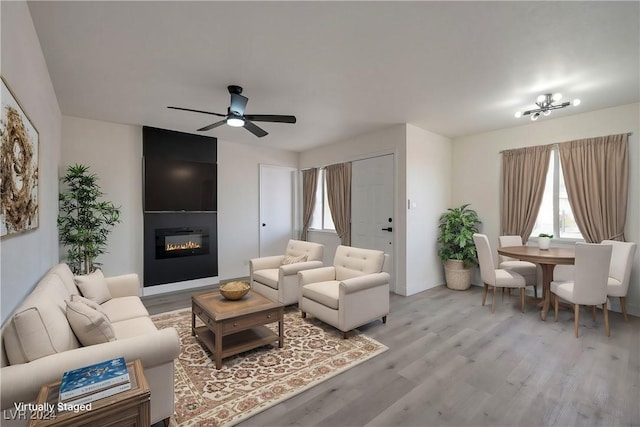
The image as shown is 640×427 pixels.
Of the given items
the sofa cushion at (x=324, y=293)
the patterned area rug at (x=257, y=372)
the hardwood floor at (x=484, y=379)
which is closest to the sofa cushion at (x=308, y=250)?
the sofa cushion at (x=324, y=293)

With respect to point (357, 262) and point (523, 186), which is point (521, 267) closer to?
point (523, 186)

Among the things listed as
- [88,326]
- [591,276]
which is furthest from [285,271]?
[591,276]

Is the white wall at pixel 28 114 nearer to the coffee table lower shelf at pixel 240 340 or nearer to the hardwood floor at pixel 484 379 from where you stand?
the coffee table lower shelf at pixel 240 340

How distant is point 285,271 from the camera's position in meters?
3.72

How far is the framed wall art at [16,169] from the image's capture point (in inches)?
60.1

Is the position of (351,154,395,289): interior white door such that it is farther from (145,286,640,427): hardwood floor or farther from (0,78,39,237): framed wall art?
(0,78,39,237): framed wall art

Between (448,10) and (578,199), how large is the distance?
3.58 meters

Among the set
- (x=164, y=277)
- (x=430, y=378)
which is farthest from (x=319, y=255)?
(x=164, y=277)

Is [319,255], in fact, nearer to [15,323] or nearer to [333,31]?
[333,31]

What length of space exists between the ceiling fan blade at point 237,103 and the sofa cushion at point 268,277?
210 cm

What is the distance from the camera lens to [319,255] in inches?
164

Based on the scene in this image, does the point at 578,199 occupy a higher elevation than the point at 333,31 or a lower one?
lower

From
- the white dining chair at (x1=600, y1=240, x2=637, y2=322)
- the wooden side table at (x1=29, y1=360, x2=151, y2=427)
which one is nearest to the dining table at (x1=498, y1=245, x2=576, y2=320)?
the white dining chair at (x1=600, y1=240, x2=637, y2=322)

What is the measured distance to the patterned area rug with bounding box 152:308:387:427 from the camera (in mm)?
1949
